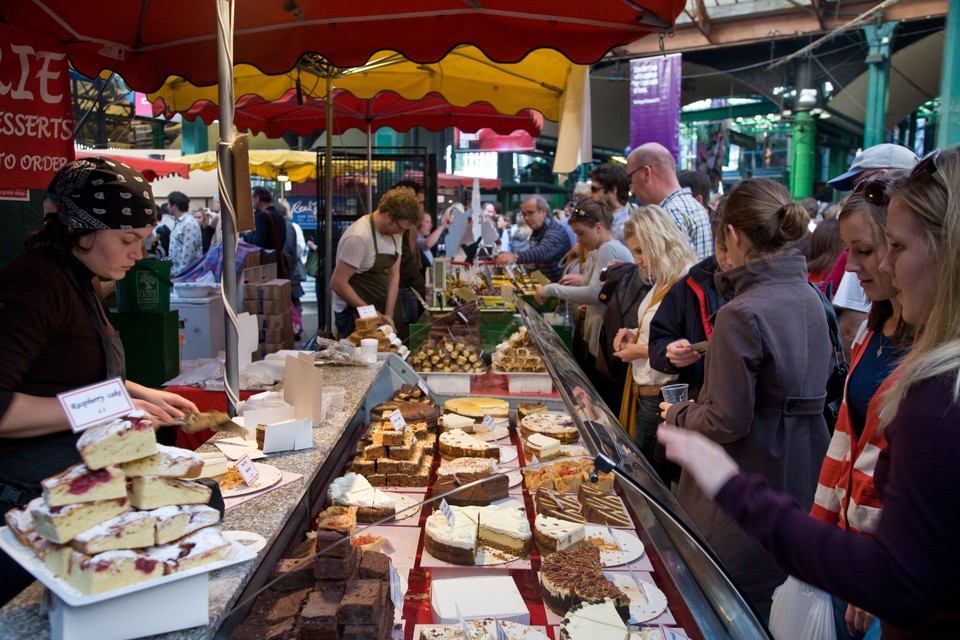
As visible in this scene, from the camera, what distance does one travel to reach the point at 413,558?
2.51 meters

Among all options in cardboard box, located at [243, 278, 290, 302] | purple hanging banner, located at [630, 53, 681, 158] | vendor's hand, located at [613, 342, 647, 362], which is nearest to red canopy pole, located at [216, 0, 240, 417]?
vendor's hand, located at [613, 342, 647, 362]

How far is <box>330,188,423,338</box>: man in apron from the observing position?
5.88 m

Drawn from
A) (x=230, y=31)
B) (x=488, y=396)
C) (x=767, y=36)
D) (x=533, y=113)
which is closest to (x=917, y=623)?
(x=230, y=31)

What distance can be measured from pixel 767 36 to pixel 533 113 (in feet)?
34.8

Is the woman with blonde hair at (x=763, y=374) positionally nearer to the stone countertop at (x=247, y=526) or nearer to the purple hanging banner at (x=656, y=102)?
the stone countertop at (x=247, y=526)

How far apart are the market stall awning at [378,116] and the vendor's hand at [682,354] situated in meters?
5.38

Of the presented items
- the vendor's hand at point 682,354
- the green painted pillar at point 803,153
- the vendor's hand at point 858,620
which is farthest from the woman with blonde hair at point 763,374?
the green painted pillar at point 803,153

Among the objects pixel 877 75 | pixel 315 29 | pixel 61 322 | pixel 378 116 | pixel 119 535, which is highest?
pixel 877 75

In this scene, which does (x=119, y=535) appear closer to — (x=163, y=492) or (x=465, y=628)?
(x=163, y=492)

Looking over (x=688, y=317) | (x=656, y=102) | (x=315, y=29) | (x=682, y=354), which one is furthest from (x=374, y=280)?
(x=656, y=102)

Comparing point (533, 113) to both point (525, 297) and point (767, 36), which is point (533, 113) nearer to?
point (525, 297)

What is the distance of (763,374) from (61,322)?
2.38 m

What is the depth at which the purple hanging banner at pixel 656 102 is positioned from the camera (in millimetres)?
14258

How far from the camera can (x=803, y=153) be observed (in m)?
23.4
